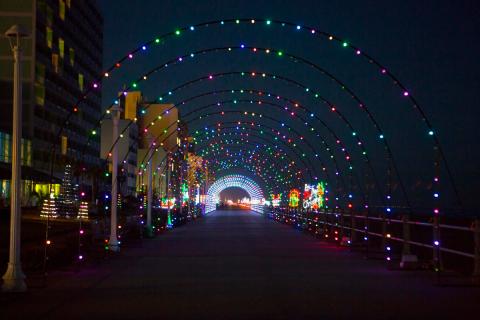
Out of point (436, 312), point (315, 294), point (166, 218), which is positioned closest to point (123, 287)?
point (315, 294)

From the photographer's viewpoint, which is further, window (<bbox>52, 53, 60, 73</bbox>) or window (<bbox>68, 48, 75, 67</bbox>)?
window (<bbox>68, 48, 75, 67</bbox>)

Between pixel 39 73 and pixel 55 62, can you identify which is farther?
Result: pixel 55 62

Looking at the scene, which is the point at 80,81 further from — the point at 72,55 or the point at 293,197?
the point at 293,197

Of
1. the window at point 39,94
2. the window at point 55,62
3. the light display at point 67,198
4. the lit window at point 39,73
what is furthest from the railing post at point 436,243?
the window at point 55,62

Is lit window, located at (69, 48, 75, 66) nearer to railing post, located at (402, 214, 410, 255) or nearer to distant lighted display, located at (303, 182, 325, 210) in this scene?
distant lighted display, located at (303, 182, 325, 210)

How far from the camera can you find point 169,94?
3003 centimetres

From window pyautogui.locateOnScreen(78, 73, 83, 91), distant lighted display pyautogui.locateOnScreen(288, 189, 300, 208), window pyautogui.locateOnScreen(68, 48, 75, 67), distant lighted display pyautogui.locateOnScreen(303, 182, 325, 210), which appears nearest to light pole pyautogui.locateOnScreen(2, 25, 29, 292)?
distant lighted display pyautogui.locateOnScreen(303, 182, 325, 210)

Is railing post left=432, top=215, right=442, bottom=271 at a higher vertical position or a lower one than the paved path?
higher

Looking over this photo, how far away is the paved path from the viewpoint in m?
10.9

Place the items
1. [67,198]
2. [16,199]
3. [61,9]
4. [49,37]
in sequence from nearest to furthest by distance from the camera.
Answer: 1. [16,199]
2. [67,198]
3. [49,37]
4. [61,9]

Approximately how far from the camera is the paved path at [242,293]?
430 inches

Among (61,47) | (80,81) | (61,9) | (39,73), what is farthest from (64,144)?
(61,9)

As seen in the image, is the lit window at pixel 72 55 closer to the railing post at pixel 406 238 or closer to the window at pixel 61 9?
the window at pixel 61 9

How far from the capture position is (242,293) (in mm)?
13102
